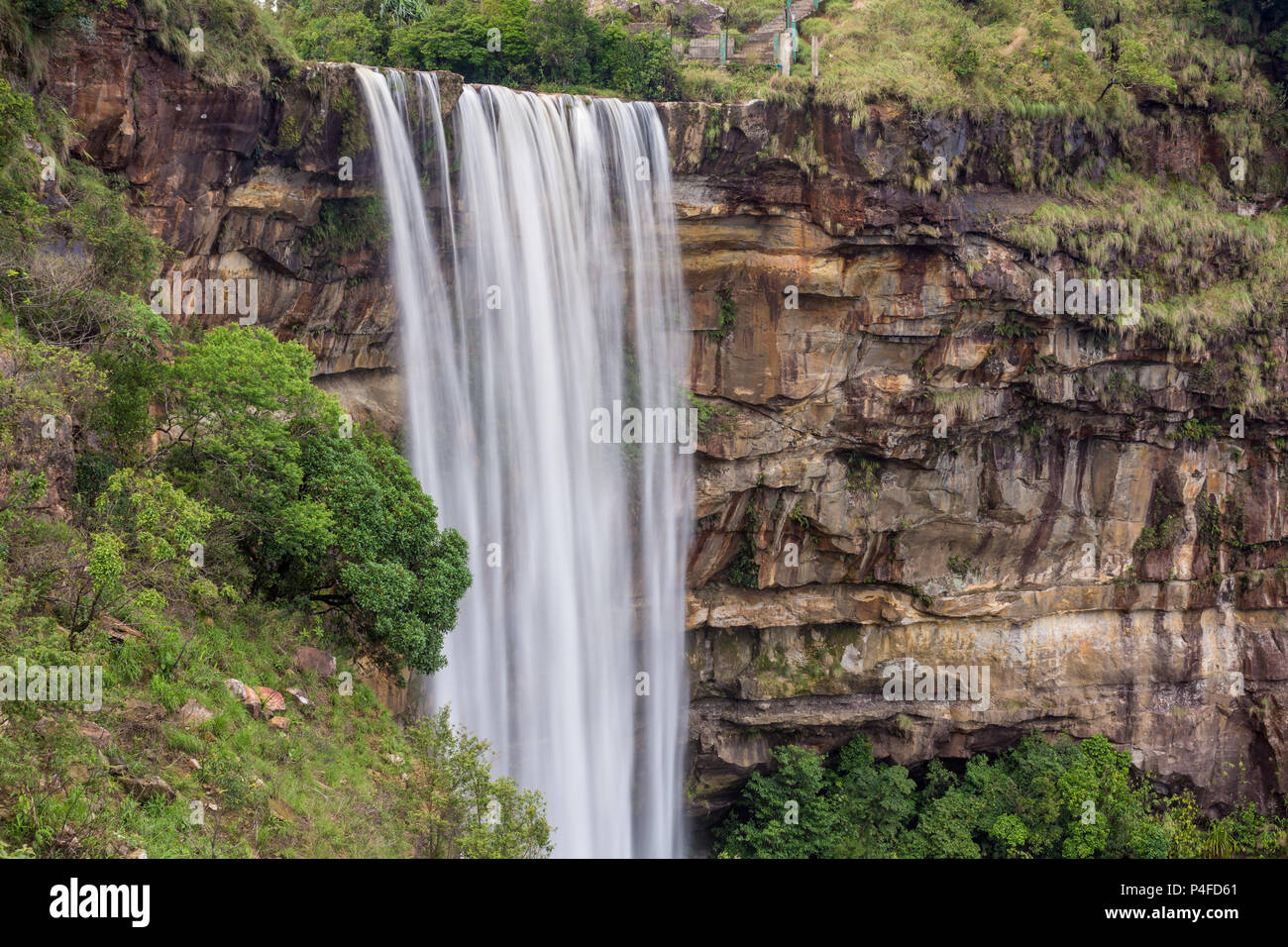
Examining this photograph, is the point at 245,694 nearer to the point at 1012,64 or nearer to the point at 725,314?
the point at 725,314

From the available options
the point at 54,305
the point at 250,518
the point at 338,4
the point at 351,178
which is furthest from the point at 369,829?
the point at 338,4

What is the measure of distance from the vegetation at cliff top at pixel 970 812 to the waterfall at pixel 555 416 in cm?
332

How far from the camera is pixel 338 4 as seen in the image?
1302 inches

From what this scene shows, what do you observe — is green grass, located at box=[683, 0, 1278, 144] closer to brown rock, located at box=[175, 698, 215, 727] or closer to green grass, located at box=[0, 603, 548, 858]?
green grass, located at box=[0, 603, 548, 858]

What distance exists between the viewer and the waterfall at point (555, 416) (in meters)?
24.5

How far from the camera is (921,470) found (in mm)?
31156

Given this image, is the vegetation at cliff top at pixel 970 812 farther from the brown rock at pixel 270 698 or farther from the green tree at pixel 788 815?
the brown rock at pixel 270 698

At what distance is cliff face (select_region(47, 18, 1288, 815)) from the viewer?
90.1 feet

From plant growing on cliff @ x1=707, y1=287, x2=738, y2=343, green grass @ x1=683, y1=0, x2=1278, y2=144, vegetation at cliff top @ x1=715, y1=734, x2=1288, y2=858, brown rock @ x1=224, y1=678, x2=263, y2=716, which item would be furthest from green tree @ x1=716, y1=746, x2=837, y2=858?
brown rock @ x1=224, y1=678, x2=263, y2=716

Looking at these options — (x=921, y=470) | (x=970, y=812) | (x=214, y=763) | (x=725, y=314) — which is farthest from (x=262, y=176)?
(x=970, y=812)

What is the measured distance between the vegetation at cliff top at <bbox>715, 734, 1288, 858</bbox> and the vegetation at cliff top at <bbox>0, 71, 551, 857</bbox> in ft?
49.7

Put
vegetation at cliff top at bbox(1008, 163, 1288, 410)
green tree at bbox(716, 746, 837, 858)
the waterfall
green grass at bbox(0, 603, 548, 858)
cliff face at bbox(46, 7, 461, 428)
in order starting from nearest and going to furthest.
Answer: green grass at bbox(0, 603, 548, 858) < cliff face at bbox(46, 7, 461, 428) < the waterfall < vegetation at cliff top at bbox(1008, 163, 1288, 410) < green tree at bbox(716, 746, 837, 858)

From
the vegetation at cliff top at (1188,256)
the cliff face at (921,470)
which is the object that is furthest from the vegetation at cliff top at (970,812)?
the vegetation at cliff top at (1188,256)
